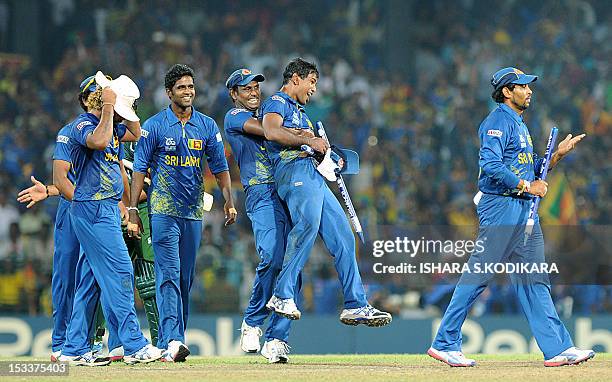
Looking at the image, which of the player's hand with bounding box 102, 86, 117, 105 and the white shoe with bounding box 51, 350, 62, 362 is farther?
the white shoe with bounding box 51, 350, 62, 362

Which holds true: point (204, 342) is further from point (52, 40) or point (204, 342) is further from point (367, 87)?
point (52, 40)

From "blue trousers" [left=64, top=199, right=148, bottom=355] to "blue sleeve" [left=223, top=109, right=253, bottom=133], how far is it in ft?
4.54

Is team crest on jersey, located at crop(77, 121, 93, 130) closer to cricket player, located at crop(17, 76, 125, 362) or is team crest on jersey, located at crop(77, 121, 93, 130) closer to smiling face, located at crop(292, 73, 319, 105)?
cricket player, located at crop(17, 76, 125, 362)

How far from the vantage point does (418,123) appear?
20.2m

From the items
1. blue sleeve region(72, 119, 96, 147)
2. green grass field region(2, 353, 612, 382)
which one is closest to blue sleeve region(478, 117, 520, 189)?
green grass field region(2, 353, 612, 382)

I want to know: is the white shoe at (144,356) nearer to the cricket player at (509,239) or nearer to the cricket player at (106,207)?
the cricket player at (106,207)

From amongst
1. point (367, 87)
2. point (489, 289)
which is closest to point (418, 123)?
point (367, 87)

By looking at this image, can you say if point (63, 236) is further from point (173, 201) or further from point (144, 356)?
point (144, 356)

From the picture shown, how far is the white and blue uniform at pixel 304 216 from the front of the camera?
9.73 m

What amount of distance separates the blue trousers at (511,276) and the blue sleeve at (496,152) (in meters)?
0.25

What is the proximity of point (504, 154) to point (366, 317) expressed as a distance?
70.2 inches

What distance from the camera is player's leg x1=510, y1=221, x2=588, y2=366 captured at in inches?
381

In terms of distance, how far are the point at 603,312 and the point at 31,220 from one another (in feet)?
26.0

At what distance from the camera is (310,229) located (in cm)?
973
